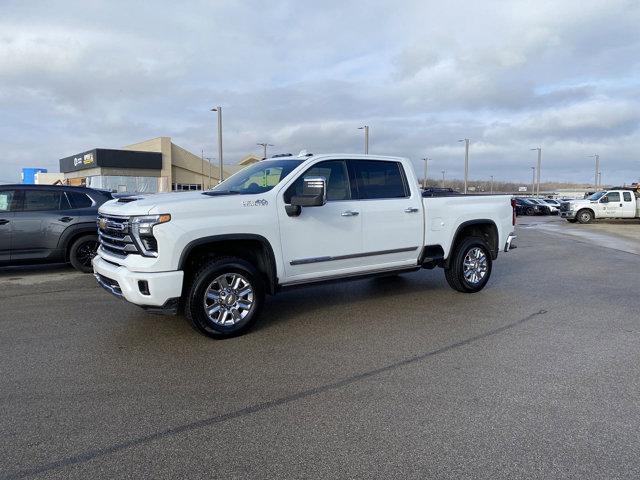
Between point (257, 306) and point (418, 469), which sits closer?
point (418, 469)

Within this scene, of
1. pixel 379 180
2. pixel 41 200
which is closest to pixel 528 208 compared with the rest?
pixel 379 180

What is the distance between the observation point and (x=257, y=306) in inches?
214

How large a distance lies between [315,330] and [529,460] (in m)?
2.96

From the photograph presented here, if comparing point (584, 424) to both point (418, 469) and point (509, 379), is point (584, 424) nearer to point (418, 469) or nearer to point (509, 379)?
point (509, 379)

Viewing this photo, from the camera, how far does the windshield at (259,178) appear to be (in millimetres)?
5777

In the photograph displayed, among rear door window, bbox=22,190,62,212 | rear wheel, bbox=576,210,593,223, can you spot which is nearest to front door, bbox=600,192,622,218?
rear wheel, bbox=576,210,593,223

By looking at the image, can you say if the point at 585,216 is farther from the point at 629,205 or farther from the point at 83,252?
the point at 83,252

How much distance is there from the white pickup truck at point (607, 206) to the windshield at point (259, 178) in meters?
25.9

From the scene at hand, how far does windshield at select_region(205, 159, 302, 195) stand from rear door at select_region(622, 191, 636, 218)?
26861mm

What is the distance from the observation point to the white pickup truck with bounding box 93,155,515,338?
490 cm

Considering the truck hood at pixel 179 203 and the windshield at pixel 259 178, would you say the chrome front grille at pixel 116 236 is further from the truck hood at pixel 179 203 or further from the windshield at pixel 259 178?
the windshield at pixel 259 178

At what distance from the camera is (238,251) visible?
5488 millimetres

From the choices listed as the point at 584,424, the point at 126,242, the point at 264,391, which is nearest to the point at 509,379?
the point at 584,424

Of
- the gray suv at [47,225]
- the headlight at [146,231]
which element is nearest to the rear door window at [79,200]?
the gray suv at [47,225]
